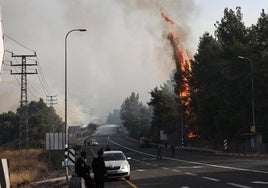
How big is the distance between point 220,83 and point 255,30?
10.3m

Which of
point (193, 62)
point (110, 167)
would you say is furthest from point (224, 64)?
point (110, 167)

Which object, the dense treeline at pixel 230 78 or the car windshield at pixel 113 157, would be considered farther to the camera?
the dense treeline at pixel 230 78

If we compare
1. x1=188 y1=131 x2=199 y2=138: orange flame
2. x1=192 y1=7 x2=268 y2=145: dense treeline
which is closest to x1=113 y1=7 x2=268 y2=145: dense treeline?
x1=192 y1=7 x2=268 y2=145: dense treeline

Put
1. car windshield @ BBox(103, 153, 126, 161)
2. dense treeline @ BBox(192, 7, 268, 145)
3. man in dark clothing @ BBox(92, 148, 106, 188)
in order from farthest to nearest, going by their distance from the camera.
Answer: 1. dense treeline @ BBox(192, 7, 268, 145)
2. car windshield @ BBox(103, 153, 126, 161)
3. man in dark clothing @ BBox(92, 148, 106, 188)

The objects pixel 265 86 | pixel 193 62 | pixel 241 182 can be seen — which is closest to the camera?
pixel 241 182

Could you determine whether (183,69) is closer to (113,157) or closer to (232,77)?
(232,77)

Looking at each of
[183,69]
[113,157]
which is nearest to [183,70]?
[183,69]

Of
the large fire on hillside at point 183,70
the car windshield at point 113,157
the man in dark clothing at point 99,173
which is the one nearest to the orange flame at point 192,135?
the large fire on hillside at point 183,70

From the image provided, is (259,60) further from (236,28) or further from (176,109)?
(176,109)

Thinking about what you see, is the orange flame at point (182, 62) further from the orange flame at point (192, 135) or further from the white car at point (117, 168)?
the white car at point (117, 168)

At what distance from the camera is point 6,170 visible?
15875mm

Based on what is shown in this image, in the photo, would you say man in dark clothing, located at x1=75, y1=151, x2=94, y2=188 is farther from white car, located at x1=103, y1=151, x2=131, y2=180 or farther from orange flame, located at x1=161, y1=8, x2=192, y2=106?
orange flame, located at x1=161, y1=8, x2=192, y2=106

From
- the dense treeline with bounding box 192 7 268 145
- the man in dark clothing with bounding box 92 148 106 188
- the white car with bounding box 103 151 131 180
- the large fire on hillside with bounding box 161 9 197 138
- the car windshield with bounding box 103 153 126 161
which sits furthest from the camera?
the large fire on hillside with bounding box 161 9 197 138

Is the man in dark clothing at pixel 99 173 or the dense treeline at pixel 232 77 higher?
the dense treeline at pixel 232 77
